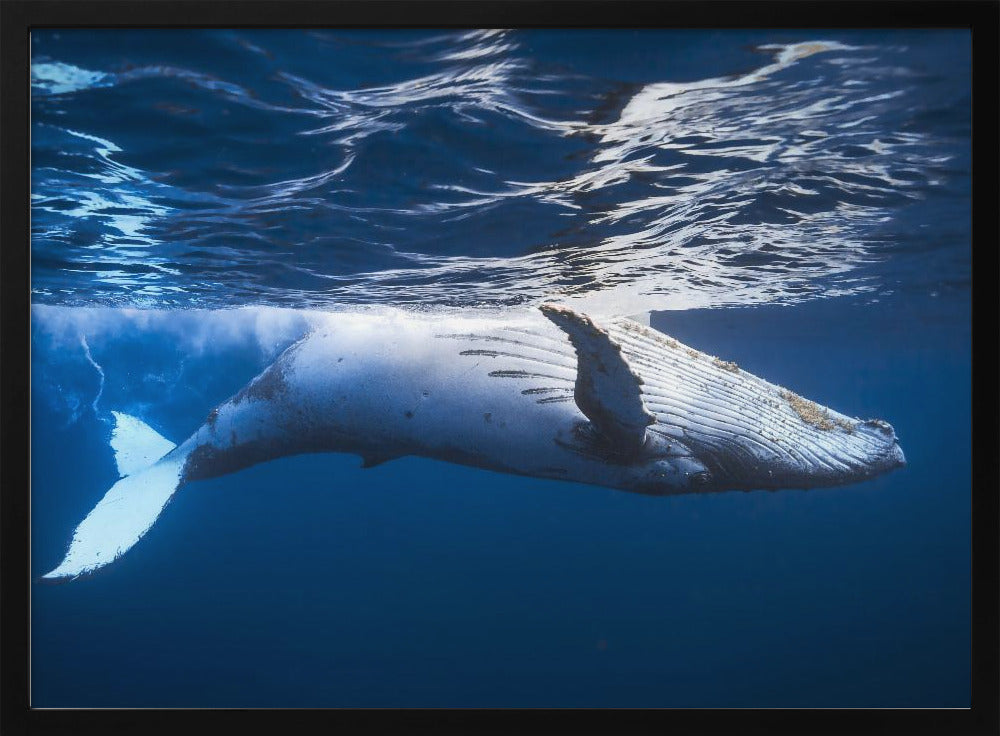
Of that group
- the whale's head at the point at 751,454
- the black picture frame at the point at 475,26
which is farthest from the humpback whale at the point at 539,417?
the black picture frame at the point at 475,26

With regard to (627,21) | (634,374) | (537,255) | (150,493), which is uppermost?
(627,21)

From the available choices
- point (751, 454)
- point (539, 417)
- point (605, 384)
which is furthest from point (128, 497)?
point (751, 454)

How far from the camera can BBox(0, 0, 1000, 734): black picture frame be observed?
10.5ft

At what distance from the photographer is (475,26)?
3.22 meters

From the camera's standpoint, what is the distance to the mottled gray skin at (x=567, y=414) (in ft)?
19.0

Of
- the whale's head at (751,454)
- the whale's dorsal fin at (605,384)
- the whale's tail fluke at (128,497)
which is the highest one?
the whale's dorsal fin at (605,384)

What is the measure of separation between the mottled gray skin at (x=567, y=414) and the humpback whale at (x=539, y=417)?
0.01 m

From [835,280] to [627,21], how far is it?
30.5 ft

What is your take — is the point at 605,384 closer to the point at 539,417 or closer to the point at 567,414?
the point at 567,414

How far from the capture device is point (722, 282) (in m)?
10.5

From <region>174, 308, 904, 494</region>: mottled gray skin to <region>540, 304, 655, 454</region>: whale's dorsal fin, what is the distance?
0.7 inches

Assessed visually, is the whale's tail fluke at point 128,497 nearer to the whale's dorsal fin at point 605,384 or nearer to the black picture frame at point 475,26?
the black picture frame at point 475,26
